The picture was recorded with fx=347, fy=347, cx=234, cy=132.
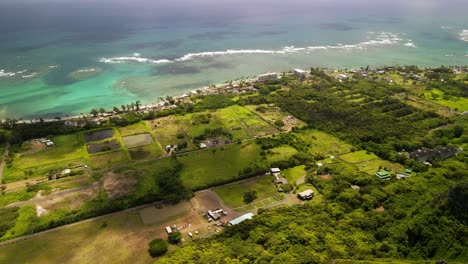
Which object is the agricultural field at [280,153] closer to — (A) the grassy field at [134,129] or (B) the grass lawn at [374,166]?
(B) the grass lawn at [374,166]

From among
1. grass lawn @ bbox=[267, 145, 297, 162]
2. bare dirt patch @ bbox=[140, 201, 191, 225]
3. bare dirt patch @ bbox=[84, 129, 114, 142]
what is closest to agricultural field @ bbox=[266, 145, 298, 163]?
grass lawn @ bbox=[267, 145, 297, 162]

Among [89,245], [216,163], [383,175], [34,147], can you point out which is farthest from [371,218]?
[34,147]

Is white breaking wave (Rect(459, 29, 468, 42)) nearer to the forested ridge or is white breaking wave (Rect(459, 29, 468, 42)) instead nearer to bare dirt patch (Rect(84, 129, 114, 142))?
the forested ridge

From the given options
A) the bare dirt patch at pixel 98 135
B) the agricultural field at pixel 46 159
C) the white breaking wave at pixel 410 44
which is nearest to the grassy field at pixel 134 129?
the bare dirt patch at pixel 98 135

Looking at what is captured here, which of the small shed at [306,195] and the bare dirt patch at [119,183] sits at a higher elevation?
the bare dirt patch at [119,183]

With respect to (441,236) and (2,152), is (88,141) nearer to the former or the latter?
(2,152)

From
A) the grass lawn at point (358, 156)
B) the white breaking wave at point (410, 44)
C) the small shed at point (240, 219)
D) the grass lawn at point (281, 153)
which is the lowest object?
the grass lawn at point (358, 156)
